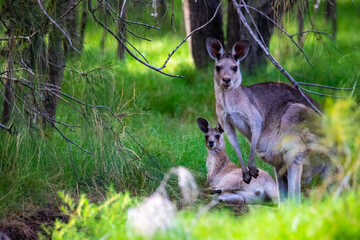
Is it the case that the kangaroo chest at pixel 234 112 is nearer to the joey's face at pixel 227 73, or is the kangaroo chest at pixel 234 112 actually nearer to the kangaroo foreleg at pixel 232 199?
the joey's face at pixel 227 73

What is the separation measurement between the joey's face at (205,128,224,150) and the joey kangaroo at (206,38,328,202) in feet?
3.13

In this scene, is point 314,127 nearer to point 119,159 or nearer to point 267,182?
point 267,182

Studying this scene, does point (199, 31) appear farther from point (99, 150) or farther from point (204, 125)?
point (99, 150)

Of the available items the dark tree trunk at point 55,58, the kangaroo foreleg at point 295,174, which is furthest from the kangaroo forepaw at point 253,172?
the dark tree trunk at point 55,58

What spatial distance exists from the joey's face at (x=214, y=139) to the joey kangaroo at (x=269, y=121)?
953mm

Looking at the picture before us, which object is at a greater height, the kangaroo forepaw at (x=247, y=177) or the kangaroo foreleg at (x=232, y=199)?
the kangaroo forepaw at (x=247, y=177)

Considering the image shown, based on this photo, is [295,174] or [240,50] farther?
[240,50]

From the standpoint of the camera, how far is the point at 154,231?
315 centimetres

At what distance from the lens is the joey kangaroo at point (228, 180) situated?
5.65m

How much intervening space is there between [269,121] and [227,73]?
1.86 ft

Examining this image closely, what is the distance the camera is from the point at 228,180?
19.5 ft

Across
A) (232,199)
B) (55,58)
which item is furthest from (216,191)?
(55,58)

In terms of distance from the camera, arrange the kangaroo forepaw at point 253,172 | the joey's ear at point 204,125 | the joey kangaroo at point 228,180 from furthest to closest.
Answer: the joey's ear at point 204,125 → the joey kangaroo at point 228,180 → the kangaroo forepaw at point 253,172

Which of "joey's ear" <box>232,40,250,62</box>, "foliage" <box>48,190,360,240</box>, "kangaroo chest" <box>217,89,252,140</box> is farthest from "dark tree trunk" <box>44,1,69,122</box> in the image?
"foliage" <box>48,190,360,240</box>
